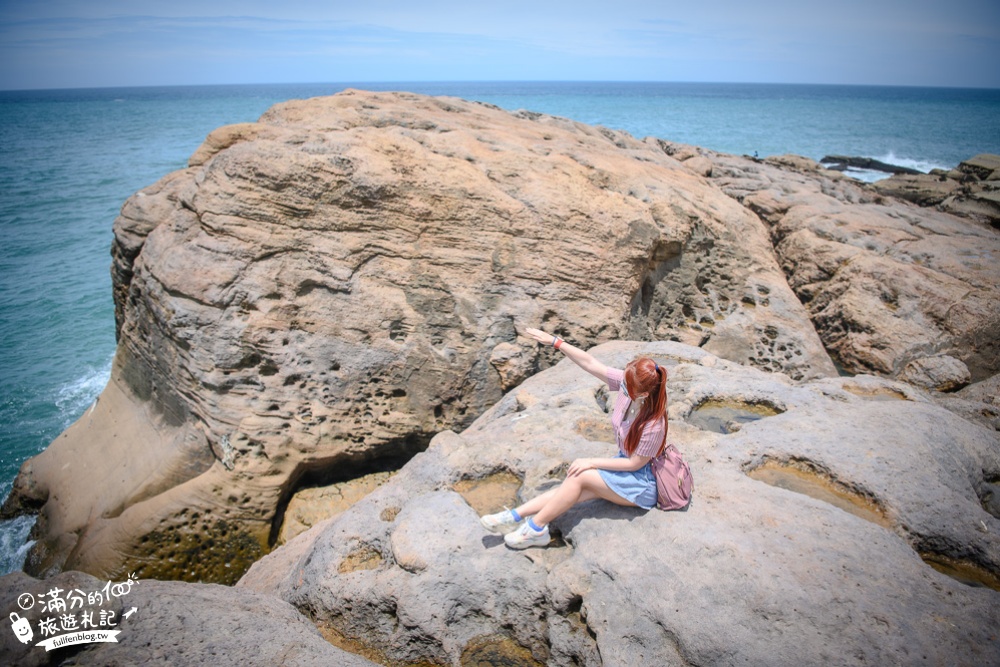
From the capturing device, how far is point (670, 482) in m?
3.25

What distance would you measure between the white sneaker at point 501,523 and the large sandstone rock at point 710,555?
0.09 metres

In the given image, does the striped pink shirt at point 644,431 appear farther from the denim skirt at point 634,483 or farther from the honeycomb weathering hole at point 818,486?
the honeycomb weathering hole at point 818,486

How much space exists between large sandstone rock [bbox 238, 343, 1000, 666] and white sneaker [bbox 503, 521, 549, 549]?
3.3 inches

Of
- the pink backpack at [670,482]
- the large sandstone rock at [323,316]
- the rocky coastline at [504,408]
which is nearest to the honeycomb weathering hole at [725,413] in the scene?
the rocky coastline at [504,408]

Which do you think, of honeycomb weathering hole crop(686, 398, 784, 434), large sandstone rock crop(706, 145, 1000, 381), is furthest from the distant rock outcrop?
honeycomb weathering hole crop(686, 398, 784, 434)

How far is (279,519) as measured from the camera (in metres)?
5.33

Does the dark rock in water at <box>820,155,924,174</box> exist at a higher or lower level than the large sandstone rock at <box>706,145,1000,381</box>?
higher

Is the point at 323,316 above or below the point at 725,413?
above

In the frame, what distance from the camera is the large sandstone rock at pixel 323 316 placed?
5.18 m

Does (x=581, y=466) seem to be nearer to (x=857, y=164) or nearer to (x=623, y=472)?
(x=623, y=472)

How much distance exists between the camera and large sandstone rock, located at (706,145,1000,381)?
21.2ft

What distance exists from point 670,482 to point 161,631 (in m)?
2.75

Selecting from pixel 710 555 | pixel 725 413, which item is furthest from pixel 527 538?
pixel 725 413

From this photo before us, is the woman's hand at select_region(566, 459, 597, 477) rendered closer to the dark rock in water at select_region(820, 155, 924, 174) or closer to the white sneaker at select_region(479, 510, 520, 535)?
the white sneaker at select_region(479, 510, 520, 535)
